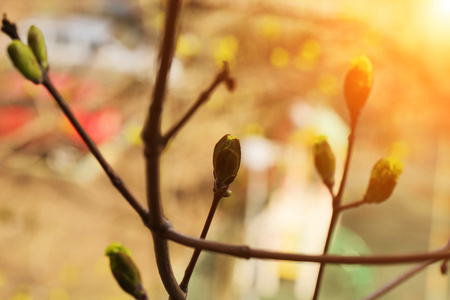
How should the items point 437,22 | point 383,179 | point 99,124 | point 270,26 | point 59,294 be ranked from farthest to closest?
point 99,124 → point 270,26 → point 59,294 → point 437,22 → point 383,179

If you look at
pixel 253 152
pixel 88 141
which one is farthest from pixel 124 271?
pixel 253 152

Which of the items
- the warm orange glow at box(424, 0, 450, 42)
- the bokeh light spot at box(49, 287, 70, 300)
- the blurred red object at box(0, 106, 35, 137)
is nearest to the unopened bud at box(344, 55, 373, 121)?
the warm orange glow at box(424, 0, 450, 42)

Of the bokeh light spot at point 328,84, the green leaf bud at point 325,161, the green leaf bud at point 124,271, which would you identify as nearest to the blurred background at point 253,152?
the bokeh light spot at point 328,84

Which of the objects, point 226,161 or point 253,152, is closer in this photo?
point 226,161

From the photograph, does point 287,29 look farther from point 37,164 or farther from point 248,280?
point 37,164

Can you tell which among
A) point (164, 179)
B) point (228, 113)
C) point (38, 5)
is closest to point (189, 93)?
point (228, 113)

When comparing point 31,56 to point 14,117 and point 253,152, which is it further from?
point 14,117
